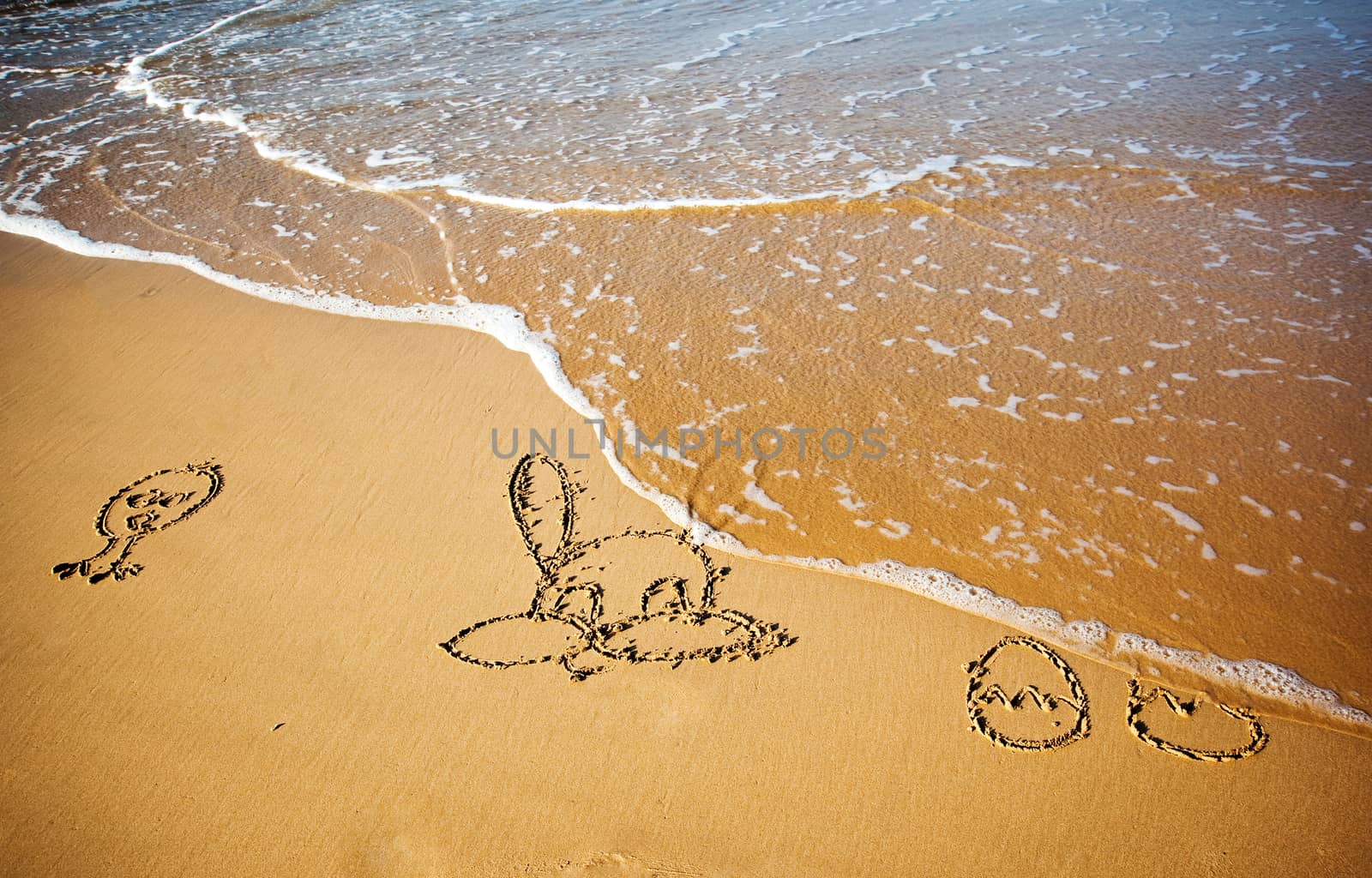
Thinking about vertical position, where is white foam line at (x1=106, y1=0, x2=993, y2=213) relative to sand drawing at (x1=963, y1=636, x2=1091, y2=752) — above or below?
above

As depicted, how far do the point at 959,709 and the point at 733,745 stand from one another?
0.66m

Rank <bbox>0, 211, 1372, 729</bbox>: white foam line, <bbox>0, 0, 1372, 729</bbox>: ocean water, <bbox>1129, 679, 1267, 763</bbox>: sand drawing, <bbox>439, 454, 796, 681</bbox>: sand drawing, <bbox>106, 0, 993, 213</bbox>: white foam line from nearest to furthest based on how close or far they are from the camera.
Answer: <bbox>1129, 679, 1267, 763</bbox>: sand drawing
<bbox>0, 211, 1372, 729</bbox>: white foam line
<bbox>439, 454, 796, 681</bbox>: sand drawing
<bbox>0, 0, 1372, 729</bbox>: ocean water
<bbox>106, 0, 993, 213</bbox>: white foam line

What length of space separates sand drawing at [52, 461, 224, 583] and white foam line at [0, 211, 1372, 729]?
133 cm

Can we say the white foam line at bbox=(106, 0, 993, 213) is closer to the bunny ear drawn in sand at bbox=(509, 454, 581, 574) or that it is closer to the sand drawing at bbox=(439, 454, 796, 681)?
the bunny ear drawn in sand at bbox=(509, 454, 581, 574)

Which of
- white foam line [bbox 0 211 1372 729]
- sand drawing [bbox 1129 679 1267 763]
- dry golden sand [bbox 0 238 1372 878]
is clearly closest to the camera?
dry golden sand [bbox 0 238 1372 878]

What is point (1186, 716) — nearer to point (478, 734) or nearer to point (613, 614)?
point (613, 614)

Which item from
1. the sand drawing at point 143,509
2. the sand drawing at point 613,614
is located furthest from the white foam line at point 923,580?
the sand drawing at point 143,509

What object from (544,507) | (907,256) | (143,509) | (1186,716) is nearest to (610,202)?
(907,256)

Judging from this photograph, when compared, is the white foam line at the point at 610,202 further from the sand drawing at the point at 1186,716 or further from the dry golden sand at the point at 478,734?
the sand drawing at the point at 1186,716

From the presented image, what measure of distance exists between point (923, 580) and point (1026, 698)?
1.63ft

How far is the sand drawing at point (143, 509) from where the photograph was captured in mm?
2852

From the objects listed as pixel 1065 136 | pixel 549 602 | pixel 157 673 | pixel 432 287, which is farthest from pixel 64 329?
pixel 1065 136

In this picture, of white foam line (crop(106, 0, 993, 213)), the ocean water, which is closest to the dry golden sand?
the ocean water

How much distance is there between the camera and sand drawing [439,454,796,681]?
2.51 metres
